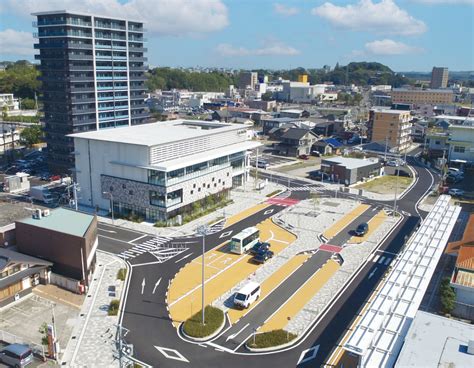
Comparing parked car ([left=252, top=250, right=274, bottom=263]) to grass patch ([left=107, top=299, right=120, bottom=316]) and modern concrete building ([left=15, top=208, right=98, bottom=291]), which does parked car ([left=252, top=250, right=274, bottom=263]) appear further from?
modern concrete building ([left=15, top=208, right=98, bottom=291])

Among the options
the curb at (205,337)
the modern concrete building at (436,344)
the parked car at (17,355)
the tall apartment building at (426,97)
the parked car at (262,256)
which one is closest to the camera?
the modern concrete building at (436,344)

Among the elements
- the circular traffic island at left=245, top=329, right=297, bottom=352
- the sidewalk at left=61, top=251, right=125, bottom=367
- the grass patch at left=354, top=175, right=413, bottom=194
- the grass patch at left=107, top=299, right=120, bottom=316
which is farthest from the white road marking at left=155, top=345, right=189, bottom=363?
the grass patch at left=354, top=175, right=413, bottom=194

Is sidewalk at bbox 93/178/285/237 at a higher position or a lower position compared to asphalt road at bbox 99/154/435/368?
higher

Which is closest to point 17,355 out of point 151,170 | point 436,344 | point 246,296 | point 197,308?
point 197,308

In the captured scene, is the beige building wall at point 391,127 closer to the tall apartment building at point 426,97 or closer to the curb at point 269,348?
the curb at point 269,348

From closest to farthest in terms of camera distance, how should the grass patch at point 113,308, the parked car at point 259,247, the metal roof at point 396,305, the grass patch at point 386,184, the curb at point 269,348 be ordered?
the metal roof at point 396,305, the curb at point 269,348, the grass patch at point 113,308, the parked car at point 259,247, the grass patch at point 386,184

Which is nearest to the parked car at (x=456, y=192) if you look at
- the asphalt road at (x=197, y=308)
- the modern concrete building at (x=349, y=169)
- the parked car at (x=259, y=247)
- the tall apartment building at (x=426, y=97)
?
the modern concrete building at (x=349, y=169)
